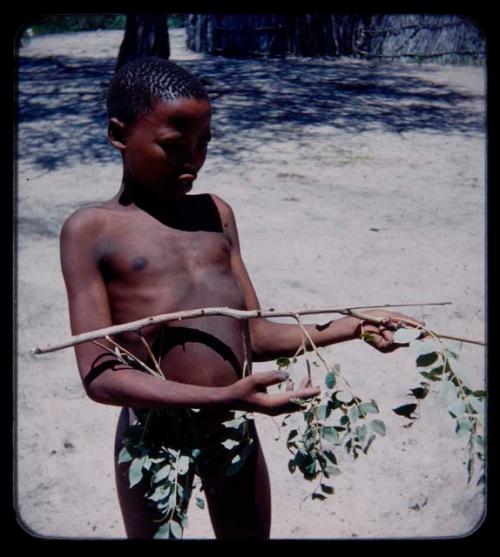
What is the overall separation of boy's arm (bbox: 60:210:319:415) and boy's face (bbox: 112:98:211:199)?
18 centimetres

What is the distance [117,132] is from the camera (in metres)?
1.88

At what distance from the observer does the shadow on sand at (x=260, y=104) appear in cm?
801

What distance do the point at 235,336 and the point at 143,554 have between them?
0.64 meters

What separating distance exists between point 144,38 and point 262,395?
8305 millimetres

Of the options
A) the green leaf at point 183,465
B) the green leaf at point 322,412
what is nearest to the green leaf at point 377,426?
the green leaf at point 322,412

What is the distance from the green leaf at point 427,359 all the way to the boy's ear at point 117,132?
3.01ft

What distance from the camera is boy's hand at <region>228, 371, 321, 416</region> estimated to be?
67.3 inches

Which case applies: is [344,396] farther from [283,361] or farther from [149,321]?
[149,321]

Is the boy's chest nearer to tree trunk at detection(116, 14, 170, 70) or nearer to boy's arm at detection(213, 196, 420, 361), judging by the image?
boy's arm at detection(213, 196, 420, 361)

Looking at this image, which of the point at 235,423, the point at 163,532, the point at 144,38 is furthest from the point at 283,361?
the point at 144,38

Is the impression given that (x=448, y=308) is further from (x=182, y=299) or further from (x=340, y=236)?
(x=182, y=299)

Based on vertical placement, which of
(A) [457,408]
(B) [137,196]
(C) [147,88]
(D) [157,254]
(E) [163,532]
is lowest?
(E) [163,532]
